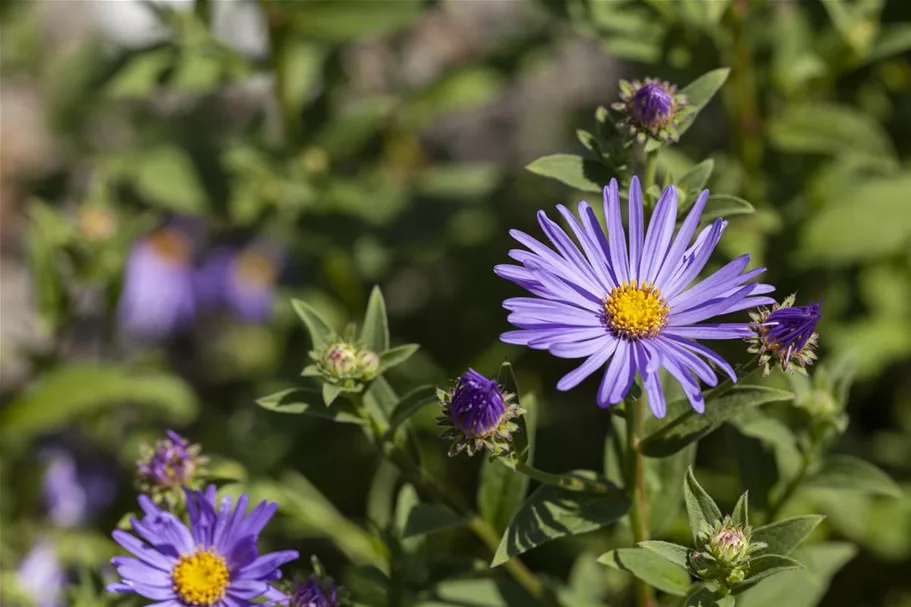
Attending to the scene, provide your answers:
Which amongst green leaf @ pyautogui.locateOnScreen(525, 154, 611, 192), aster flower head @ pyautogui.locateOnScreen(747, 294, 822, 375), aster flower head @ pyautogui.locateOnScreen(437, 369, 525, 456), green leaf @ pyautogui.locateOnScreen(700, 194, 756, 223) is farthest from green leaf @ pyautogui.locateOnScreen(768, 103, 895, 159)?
aster flower head @ pyautogui.locateOnScreen(437, 369, 525, 456)

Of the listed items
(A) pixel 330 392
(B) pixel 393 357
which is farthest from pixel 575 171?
(A) pixel 330 392

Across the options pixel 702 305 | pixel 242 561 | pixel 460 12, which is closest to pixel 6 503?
pixel 242 561

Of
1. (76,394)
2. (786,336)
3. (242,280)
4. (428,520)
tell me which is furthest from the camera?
(242,280)

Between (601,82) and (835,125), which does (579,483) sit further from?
(601,82)

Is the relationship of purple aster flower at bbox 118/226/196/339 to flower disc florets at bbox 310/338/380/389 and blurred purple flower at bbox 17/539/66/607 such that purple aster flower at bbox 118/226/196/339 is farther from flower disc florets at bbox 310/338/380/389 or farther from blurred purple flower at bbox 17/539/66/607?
flower disc florets at bbox 310/338/380/389

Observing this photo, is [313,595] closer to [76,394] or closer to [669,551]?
[669,551]

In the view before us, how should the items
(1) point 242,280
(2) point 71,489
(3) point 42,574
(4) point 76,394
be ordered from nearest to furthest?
(3) point 42,574 → (4) point 76,394 → (2) point 71,489 → (1) point 242,280
